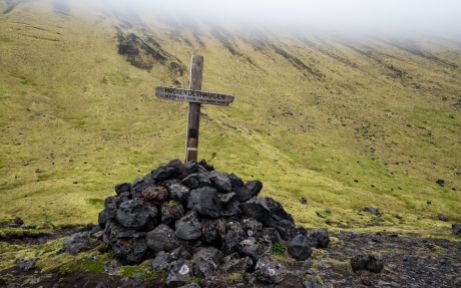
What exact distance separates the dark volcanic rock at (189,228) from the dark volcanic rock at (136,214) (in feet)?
4.24

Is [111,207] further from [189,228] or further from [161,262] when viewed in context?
[161,262]

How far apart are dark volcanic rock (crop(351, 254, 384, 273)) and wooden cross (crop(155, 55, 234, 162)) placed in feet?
35.7

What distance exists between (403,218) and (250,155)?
2468 centimetres

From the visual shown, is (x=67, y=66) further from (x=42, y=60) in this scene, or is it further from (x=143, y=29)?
(x=143, y=29)

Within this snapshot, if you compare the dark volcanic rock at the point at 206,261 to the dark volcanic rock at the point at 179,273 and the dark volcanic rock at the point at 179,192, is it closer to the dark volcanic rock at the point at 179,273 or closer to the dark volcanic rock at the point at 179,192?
the dark volcanic rock at the point at 179,273

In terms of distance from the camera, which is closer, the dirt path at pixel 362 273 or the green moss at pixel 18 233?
the dirt path at pixel 362 273

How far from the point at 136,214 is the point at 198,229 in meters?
2.99

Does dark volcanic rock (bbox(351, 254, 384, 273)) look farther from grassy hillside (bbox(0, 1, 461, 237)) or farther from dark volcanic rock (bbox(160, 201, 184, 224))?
grassy hillside (bbox(0, 1, 461, 237))

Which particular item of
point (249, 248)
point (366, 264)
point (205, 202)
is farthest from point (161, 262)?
point (366, 264)

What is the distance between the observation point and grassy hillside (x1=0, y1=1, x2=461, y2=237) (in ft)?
154

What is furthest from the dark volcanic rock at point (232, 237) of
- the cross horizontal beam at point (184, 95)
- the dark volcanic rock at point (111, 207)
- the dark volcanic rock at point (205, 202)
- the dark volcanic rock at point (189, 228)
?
the cross horizontal beam at point (184, 95)

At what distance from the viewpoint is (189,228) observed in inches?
719

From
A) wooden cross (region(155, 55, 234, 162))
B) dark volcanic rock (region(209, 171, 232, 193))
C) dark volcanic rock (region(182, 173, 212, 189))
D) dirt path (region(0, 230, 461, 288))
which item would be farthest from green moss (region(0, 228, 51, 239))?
dark volcanic rock (region(209, 171, 232, 193))

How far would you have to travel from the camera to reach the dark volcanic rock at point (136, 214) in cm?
1883
